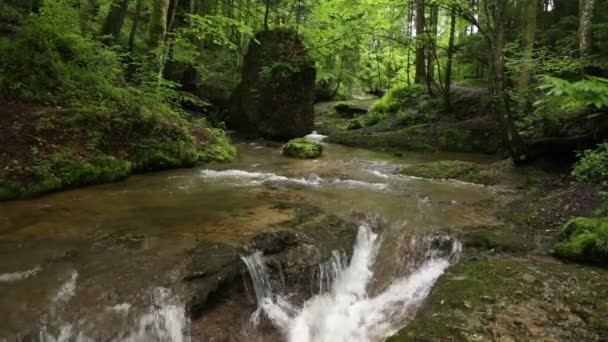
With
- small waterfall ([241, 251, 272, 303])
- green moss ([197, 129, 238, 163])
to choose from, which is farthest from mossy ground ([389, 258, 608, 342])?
green moss ([197, 129, 238, 163])

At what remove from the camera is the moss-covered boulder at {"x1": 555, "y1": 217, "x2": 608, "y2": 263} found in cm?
499

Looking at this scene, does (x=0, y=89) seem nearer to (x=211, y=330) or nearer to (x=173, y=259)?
(x=173, y=259)

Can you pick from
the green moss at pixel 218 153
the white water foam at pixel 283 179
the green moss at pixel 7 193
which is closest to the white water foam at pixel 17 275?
the green moss at pixel 7 193

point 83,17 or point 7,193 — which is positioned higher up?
point 83,17

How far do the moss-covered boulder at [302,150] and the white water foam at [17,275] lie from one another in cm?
853

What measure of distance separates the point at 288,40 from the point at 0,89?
10.2 metres

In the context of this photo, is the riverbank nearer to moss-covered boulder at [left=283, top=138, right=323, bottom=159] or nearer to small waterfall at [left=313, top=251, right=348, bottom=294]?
small waterfall at [left=313, top=251, right=348, bottom=294]

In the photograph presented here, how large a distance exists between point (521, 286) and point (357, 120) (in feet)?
49.3

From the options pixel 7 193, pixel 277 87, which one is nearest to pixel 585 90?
pixel 7 193

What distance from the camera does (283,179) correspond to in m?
9.30

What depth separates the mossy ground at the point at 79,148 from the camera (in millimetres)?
7184

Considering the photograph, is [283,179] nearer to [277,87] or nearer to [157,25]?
[157,25]

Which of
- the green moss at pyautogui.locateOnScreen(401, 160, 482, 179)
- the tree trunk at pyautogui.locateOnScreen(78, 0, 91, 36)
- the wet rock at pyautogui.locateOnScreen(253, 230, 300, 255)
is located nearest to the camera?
the wet rock at pyautogui.locateOnScreen(253, 230, 300, 255)

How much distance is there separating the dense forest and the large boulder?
0.06m
